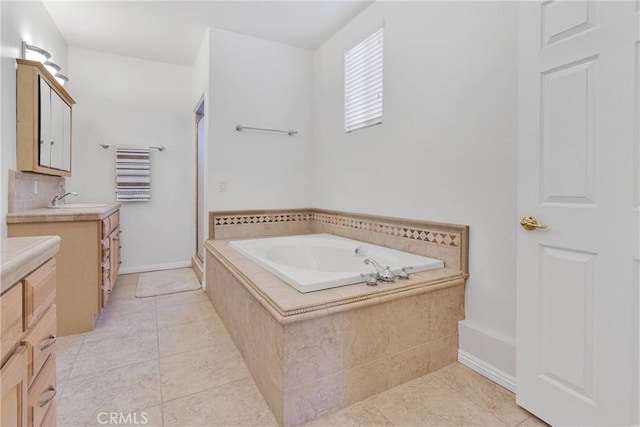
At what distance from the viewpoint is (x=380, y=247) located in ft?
7.91

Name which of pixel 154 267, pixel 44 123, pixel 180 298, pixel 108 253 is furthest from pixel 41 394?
pixel 154 267

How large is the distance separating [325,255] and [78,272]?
5.75ft

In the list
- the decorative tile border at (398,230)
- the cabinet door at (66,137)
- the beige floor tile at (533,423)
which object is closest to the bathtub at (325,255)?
the decorative tile border at (398,230)

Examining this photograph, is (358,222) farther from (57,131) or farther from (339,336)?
(57,131)

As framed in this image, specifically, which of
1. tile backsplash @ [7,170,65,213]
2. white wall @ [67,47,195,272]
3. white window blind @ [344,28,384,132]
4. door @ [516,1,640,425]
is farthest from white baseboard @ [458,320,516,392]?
white wall @ [67,47,195,272]

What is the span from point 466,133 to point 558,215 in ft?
2.37

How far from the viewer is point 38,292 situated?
2.73 feet

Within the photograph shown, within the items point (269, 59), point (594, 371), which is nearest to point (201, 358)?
point (594, 371)

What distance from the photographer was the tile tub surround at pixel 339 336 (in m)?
1.35

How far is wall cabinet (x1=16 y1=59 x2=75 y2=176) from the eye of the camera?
7.13ft

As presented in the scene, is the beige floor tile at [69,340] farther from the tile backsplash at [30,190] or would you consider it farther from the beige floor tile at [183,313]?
the tile backsplash at [30,190]

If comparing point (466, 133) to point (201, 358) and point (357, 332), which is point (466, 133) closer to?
point (357, 332)

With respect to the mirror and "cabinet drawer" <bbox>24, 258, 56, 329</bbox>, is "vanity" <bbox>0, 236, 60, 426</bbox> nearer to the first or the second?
"cabinet drawer" <bbox>24, 258, 56, 329</bbox>

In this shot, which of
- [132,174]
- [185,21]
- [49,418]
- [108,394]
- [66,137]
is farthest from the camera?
[132,174]
